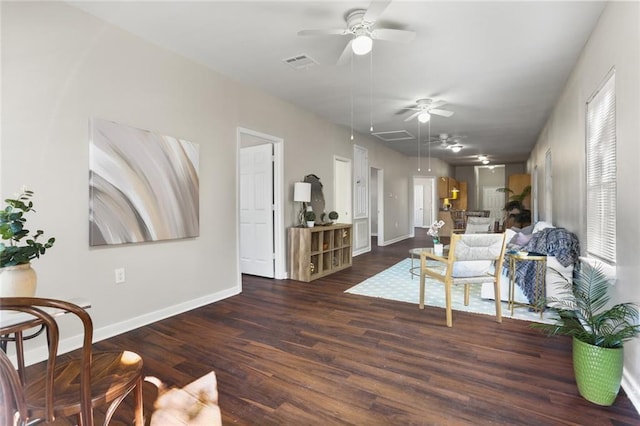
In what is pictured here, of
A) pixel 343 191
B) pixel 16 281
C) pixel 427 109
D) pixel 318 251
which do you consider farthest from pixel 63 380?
pixel 343 191

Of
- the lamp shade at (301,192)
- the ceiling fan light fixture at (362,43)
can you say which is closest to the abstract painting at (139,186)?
the lamp shade at (301,192)

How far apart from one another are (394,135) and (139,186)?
5.46m

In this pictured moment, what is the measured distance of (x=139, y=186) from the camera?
9.44 feet

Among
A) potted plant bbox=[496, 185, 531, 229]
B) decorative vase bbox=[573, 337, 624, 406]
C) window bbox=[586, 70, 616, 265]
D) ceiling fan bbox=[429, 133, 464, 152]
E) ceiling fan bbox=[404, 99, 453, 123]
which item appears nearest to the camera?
decorative vase bbox=[573, 337, 624, 406]

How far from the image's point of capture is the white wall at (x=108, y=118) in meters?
2.25

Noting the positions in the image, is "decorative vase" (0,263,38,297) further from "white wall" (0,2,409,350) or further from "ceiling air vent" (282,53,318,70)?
"ceiling air vent" (282,53,318,70)

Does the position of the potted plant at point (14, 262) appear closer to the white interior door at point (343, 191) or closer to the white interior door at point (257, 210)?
the white interior door at point (257, 210)

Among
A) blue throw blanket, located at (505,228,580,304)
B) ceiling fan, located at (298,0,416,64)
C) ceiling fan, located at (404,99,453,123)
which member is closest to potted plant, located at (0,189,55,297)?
ceiling fan, located at (298,0,416,64)

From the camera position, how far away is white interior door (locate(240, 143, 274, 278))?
15.5 feet

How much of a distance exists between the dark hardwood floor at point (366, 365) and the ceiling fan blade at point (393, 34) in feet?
7.84

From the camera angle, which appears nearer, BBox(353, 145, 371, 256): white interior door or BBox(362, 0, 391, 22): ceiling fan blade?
BBox(362, 0, 391, 22): ceiling fan blade

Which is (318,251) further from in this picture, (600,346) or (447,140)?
(447,140)

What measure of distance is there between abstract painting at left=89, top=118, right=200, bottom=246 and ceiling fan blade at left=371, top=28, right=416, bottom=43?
2083mm

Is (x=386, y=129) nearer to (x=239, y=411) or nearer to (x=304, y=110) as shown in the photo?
(x=304, y=110)
